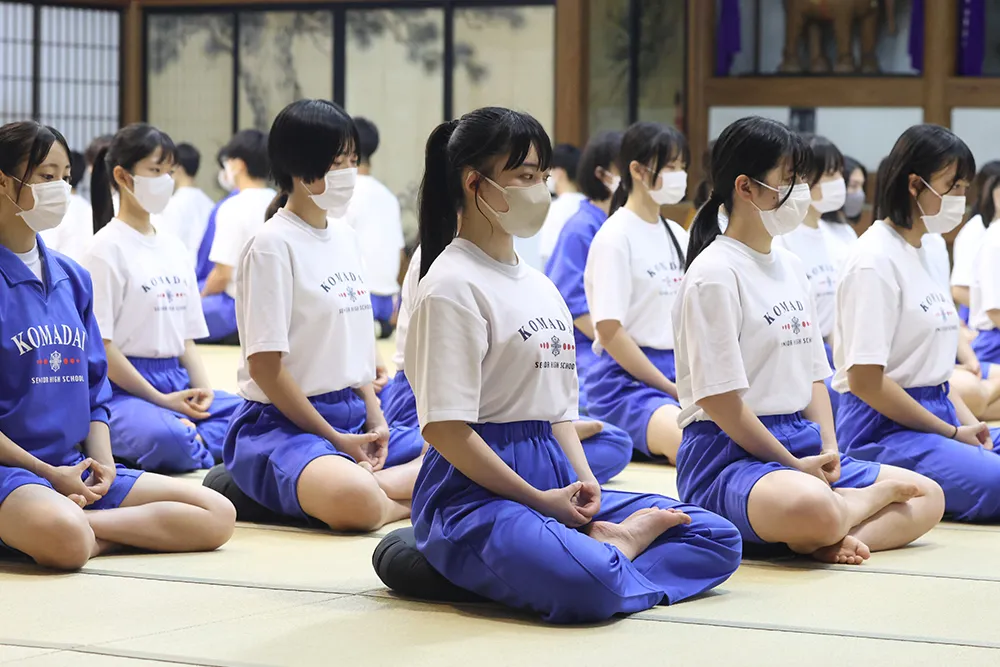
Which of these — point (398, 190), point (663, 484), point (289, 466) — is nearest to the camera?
point (289, 466)

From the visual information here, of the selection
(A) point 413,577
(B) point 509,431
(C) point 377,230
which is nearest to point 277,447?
(A) point 413,577

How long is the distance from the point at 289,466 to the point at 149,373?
3.70ft

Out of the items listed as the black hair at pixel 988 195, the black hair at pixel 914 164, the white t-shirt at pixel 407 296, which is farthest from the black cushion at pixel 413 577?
the black hair at pixel 988 195

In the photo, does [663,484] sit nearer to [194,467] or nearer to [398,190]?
[194,467]

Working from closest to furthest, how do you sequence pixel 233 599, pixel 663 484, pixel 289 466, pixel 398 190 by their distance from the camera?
pixel 233 599
pixel 289 466
pixel 663 484
pixel 398 190

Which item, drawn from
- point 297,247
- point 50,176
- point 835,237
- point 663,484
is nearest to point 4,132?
point 50,176

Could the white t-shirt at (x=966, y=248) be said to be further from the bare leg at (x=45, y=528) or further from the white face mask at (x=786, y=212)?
the bare leg at (x=45, y=528)

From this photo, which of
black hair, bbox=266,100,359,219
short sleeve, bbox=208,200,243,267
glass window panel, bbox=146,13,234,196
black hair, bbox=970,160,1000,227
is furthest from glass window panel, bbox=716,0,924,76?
black hair, bbox=266,100,359,219

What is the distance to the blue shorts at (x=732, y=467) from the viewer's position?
317cm

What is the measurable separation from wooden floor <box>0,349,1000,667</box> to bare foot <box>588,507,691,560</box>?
12 cm

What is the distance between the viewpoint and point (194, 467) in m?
4.48

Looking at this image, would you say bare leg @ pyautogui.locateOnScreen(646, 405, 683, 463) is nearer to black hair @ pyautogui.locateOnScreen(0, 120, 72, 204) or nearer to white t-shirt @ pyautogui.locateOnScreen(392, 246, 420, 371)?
white t-shirt @ pyautogui.locateOnScreen(392, 246, 420, 371)

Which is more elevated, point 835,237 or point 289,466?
point 835,237

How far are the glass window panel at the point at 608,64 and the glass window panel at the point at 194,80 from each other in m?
2.79
